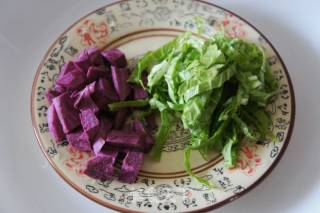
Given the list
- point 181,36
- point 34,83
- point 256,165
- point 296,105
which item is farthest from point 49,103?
point 296,105

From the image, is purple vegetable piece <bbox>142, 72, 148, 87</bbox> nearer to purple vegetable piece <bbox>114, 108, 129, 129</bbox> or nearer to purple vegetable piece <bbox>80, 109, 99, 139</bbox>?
purple vegetable piece <bbox>114, 108, 129, 129</bbox>

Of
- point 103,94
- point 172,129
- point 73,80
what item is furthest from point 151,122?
point 73,80

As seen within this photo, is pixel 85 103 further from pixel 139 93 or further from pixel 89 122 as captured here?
pixel 139 93

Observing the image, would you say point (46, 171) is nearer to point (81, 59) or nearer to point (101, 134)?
point (101, 134)

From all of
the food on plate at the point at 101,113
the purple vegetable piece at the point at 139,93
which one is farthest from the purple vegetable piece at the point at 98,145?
the purple vegetable piece at the point at 139,93

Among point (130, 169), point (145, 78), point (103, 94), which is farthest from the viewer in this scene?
point (145, 78)

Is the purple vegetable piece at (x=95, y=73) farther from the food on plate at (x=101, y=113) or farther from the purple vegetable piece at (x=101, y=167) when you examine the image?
the purple vegetable piece at (x=101, y=167)
